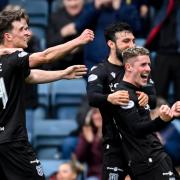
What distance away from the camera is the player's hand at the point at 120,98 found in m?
9.09

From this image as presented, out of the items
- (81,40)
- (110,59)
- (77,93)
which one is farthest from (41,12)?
(81,40)

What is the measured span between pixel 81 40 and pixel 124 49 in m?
1.00

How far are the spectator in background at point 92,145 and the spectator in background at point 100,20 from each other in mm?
1032

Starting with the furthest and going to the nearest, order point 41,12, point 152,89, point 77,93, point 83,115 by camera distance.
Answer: point 41,12
point 77,93
point 83,115
point 152,89

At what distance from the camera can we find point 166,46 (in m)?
13.0

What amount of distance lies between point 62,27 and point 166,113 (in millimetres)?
5014

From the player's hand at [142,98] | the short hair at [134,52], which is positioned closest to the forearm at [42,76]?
the short hair at [134,52]

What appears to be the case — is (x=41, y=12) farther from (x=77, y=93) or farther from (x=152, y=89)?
Result: (x=152, y=89)

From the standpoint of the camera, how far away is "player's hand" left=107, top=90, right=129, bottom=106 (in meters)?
9.09

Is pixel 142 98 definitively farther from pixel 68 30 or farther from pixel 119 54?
pixel 68 30

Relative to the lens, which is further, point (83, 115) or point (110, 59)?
point (83, 115)

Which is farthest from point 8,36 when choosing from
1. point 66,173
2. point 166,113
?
point 66,173

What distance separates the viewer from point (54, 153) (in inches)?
522

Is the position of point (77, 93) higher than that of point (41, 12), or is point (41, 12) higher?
point (41, 12)
